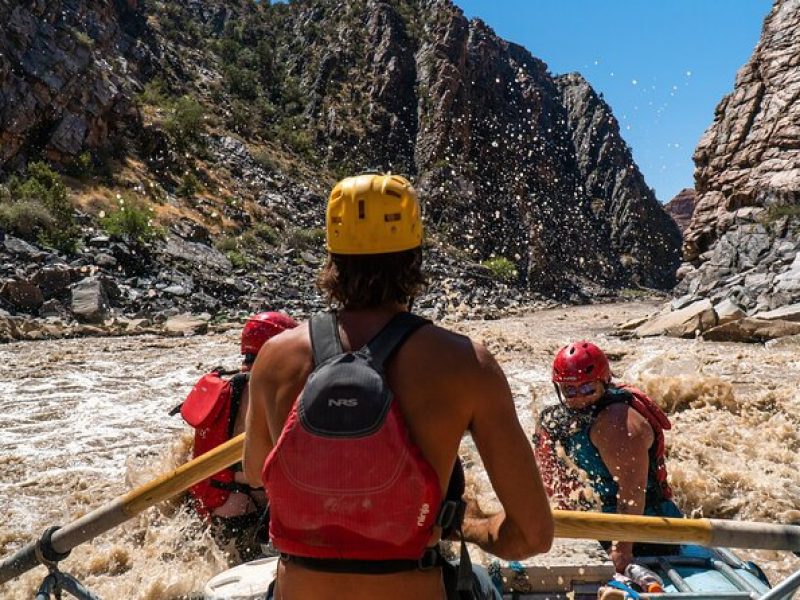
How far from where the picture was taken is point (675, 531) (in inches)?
77.9

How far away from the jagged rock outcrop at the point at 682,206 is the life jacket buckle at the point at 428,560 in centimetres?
12593

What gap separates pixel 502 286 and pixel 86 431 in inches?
1250

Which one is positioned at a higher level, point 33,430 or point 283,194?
point 283,194

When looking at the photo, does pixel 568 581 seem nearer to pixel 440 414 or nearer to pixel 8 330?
pixel 440 414

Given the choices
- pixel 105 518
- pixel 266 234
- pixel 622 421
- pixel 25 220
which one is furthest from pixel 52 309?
pixel 622 421

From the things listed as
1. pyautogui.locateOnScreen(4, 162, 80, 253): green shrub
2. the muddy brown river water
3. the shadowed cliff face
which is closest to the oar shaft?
the muddy brown river water

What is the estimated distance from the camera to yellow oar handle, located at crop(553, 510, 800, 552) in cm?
196

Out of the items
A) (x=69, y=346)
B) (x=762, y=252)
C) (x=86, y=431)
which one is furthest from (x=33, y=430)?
(x=762, y=252)

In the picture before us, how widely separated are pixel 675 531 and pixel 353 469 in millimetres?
1218

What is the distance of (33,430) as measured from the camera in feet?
24.7

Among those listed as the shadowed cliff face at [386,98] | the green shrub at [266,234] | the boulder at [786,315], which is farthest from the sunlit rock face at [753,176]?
the green shrub at [266,234]

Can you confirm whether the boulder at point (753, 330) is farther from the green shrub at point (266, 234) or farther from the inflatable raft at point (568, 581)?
the green shrub at point (266, 234)

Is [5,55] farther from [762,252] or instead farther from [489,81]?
[489,81]

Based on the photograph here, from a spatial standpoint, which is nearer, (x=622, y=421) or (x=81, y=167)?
(x=622, y=421)
